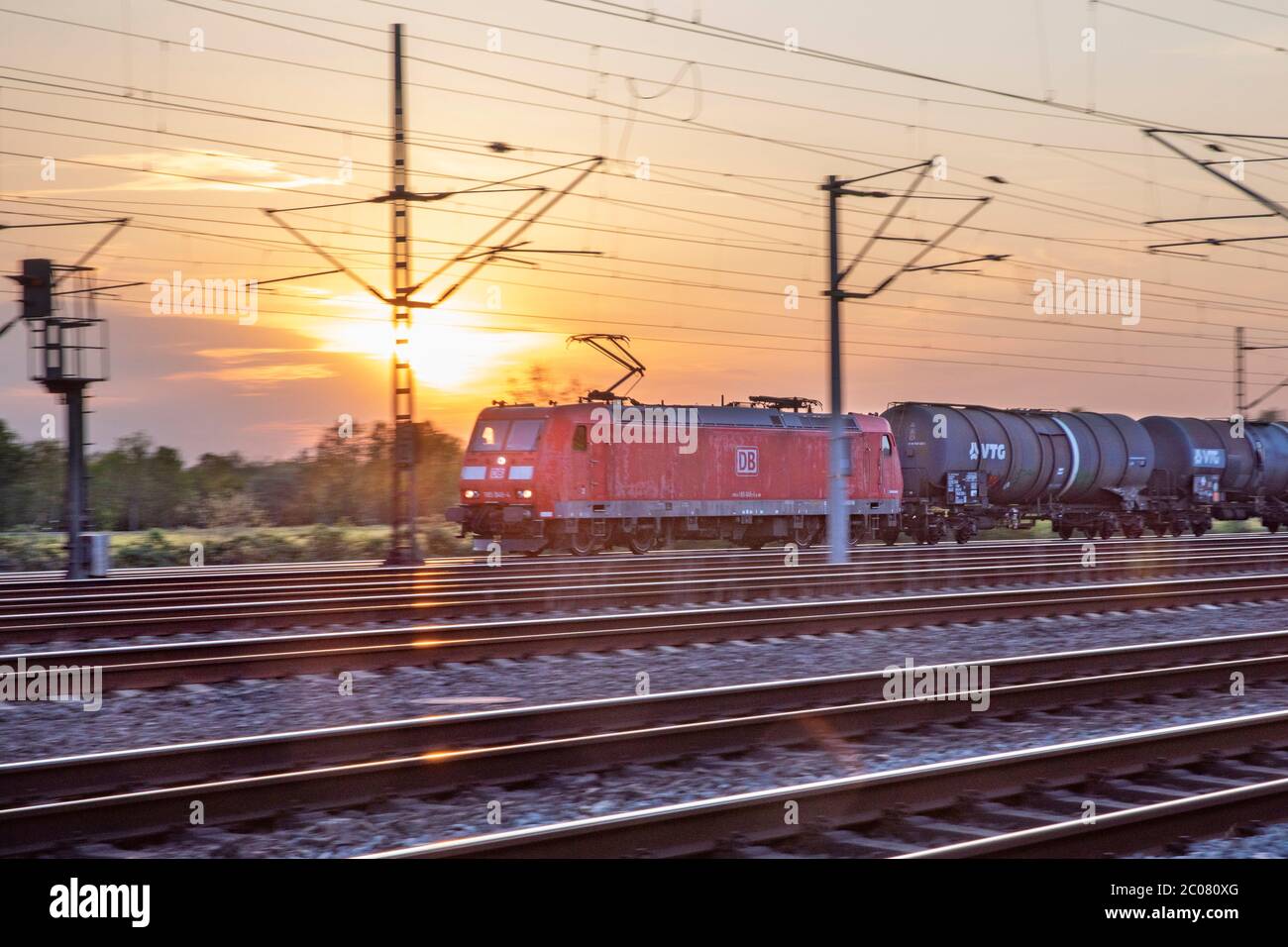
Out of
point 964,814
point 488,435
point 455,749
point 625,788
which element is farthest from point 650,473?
point 964,814

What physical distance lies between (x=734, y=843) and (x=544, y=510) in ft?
72.5

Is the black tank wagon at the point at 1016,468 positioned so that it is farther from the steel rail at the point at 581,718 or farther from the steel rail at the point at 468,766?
the steel rail at the point at 468,766

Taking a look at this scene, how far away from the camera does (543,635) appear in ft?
44.7

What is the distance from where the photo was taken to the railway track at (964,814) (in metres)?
5.91

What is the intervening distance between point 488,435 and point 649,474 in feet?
12.2

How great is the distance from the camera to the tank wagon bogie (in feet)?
93.1

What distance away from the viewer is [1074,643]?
14.9 meters

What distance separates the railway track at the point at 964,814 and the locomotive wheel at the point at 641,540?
22558 millimetres

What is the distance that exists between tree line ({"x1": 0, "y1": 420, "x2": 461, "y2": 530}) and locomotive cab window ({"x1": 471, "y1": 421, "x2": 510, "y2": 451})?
2383 centimetres

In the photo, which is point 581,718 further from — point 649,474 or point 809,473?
point 809,473

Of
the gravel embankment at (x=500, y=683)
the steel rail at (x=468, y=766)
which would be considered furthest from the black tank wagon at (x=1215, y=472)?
the steel rail at (x=468, y=766)
